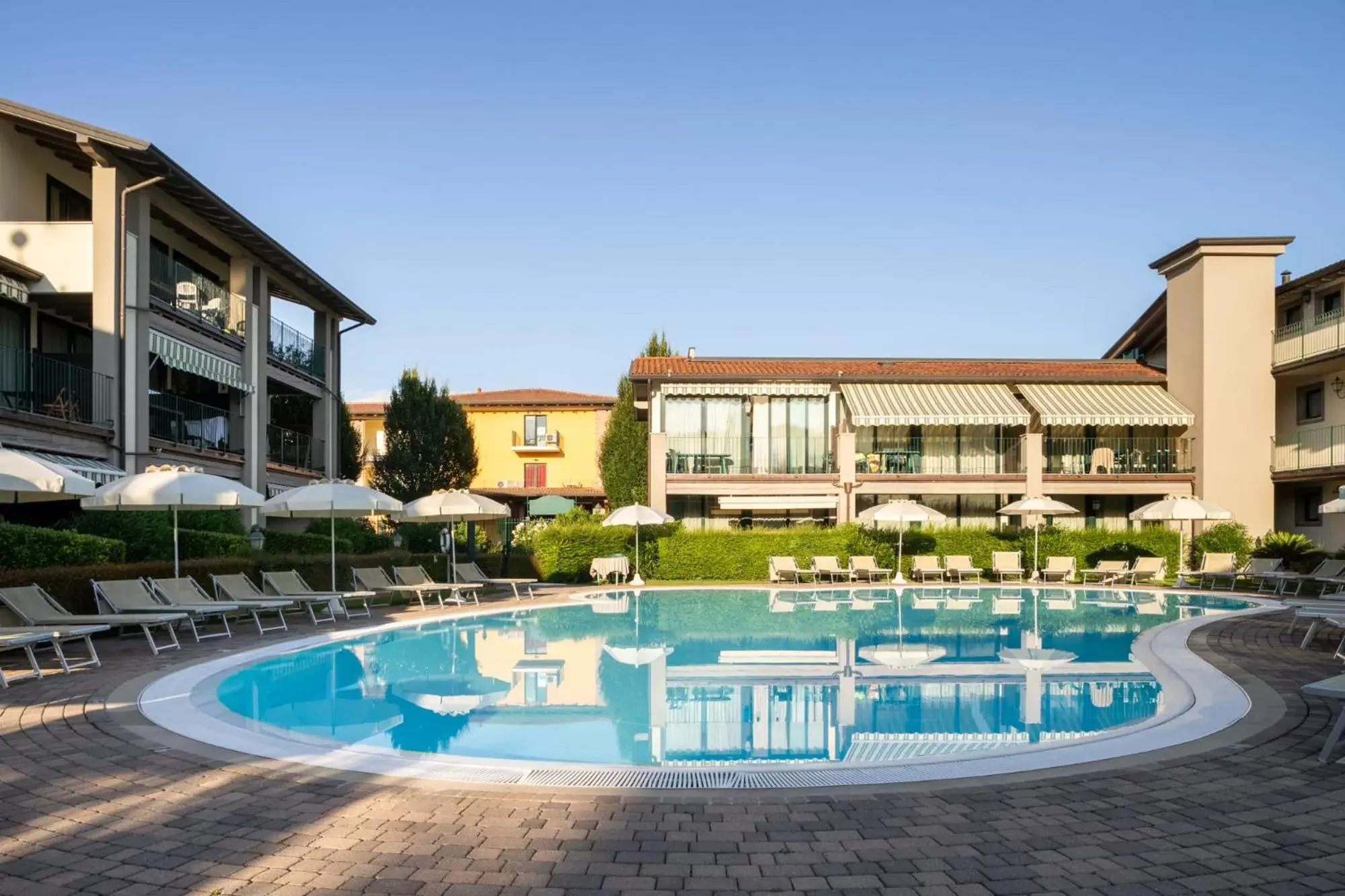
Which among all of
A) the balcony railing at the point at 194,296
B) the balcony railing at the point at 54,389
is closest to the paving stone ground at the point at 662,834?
the balcony railing at the point at 54,389

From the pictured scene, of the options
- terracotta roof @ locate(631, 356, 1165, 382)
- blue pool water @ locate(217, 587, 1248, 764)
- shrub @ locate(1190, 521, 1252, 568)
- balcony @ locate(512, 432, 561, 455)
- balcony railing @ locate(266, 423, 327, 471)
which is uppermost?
terracotta roof @ locate(631, 356, 1165, 382)

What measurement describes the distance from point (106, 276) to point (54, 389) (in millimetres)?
2603

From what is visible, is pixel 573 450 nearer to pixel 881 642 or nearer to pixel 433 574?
pixel 433 574

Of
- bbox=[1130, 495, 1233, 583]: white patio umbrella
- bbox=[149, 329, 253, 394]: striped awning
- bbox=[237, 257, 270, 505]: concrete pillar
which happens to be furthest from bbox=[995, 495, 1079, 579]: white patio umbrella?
bbox=[149, 329, 253, 394]: striped awning

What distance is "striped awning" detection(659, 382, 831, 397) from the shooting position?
3228 cm

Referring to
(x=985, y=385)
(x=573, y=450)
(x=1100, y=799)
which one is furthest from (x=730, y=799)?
(x=573, y=450)

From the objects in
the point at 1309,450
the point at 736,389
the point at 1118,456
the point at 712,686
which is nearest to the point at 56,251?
the point at 712,686

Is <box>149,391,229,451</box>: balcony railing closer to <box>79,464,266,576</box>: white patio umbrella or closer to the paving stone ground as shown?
<box>79,464,266,576</box>: white patio umbrella

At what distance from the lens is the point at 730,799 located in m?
5.64

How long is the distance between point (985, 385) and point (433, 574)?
20675 mm

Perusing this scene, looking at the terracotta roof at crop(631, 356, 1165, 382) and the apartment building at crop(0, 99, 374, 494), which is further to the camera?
the terracotta roof at crop(631, 356, 1165, 382)

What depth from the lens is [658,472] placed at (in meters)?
31.6

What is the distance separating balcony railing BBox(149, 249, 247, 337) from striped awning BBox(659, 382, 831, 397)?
13814 millimetres

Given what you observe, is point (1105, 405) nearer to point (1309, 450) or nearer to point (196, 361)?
point (1309, 450)
